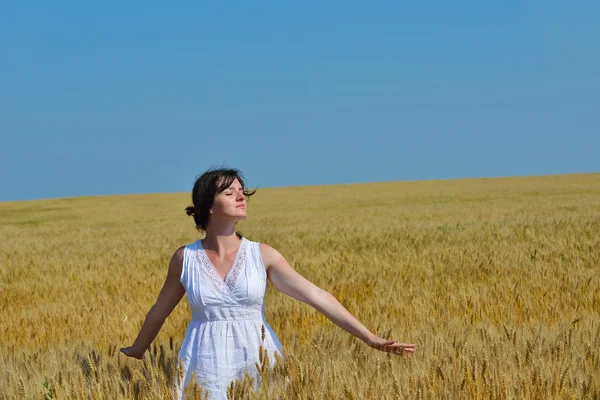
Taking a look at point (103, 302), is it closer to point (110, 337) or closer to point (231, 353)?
point (110, 337)

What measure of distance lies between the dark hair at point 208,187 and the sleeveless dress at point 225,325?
225 mm

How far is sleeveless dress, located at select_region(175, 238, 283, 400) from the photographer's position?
3152mm

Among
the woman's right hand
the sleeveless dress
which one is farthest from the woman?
the woman's right hand

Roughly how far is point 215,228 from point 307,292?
0.56 m

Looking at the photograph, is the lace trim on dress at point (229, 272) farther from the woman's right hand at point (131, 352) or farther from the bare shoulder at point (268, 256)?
the woman's right hand at point (131, 352)

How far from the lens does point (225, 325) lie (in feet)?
10.5

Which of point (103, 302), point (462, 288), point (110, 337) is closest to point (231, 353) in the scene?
Result: point (110, 337)

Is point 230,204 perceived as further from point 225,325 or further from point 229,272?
point 225,325

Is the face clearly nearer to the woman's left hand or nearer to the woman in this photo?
the woman

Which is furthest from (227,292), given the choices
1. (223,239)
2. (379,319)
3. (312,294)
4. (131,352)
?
(379,319)

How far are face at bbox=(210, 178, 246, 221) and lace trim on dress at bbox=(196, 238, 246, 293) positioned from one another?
17cm

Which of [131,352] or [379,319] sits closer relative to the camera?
[131,352]

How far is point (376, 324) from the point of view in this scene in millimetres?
4930

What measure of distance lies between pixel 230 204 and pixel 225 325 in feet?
1.95
